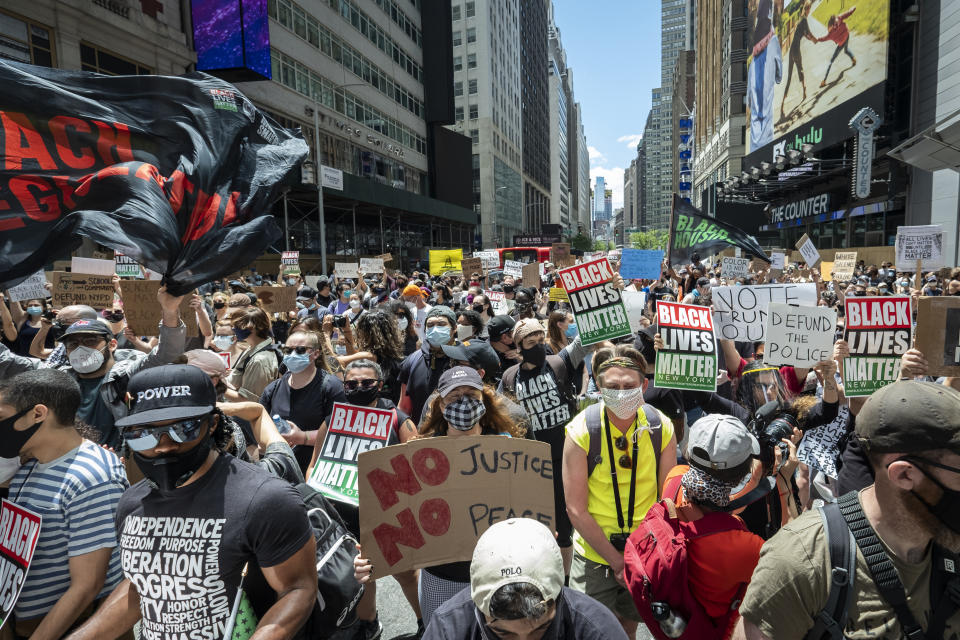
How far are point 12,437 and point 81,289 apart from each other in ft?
18.5

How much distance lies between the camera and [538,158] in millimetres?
123625

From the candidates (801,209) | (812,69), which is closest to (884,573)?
(812,69)

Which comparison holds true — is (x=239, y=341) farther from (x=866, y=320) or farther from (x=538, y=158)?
(x=538, y=158)

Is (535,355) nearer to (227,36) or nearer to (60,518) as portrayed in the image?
(60,518)

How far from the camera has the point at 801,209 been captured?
38406 millimetres

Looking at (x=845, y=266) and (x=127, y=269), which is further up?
(x=127, y=269)

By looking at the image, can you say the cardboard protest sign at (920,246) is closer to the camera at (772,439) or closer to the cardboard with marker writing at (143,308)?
the camera at (772,439)

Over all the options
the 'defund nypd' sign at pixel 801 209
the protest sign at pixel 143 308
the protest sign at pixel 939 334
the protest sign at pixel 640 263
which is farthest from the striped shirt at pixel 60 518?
the 'defund nypd' sign at pixel 801 209

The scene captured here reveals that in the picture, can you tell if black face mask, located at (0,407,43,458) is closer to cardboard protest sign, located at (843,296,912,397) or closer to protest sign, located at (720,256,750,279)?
cardboard protest sign, located at (843,296,912,397)

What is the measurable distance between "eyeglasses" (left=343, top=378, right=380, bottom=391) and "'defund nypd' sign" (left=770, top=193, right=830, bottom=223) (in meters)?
37.8

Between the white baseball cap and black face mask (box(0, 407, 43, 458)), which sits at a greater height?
black face mask (box(0, 407, 43, 458))

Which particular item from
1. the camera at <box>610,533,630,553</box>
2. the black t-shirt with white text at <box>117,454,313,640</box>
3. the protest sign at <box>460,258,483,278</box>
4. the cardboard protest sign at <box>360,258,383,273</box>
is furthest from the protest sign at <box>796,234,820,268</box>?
the cardboard protest sign at <box>360,258,383,273</box>

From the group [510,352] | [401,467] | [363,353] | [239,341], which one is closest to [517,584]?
[401,467]

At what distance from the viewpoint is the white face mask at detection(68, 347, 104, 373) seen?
13.4 ft
